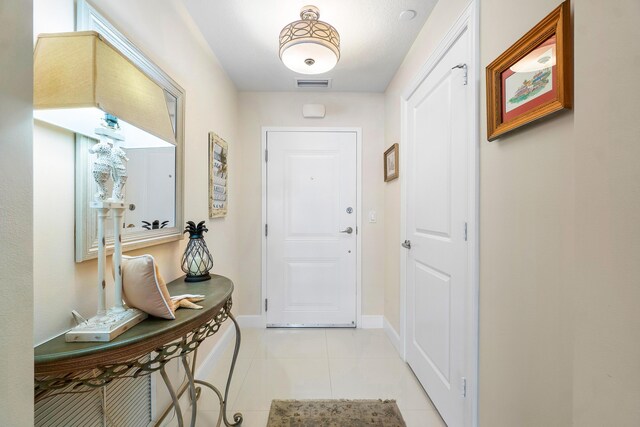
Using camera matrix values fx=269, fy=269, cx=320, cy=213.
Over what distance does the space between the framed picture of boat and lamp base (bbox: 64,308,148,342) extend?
1.45 metres

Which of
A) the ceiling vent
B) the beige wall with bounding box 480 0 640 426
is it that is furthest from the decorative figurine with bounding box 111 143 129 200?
the ceiling vent

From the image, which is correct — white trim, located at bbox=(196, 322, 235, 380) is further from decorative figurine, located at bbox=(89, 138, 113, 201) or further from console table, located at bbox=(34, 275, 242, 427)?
decorative figurine, located at bbox=(89, 138, 113, 201)

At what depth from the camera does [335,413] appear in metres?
1.57

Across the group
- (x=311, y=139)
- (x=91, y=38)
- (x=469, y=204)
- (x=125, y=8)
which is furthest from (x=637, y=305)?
(x=311, y=139)

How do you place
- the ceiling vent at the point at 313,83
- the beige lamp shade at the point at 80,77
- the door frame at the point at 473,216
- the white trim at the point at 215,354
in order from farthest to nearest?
the ceiling vent at the point at 313,83
the white trim at the point at 215,354
the door frame at the point at 473,216
the beige lamp shade at the point at 80,77

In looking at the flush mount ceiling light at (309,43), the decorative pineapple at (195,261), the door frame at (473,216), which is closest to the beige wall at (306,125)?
the flush mount ceiling light at (309,43)

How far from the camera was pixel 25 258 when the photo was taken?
1.84 feet

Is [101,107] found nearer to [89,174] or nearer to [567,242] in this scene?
[89,174]

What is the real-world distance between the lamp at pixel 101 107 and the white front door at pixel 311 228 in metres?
1.83

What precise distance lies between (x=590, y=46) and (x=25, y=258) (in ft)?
4.20

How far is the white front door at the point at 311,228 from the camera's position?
109 inches

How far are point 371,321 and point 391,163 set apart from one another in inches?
63.3

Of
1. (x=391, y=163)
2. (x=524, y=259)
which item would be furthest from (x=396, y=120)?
(x=524, y=259)

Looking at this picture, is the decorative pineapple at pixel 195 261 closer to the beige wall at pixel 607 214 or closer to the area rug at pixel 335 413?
the area rug at pixel 335 413
